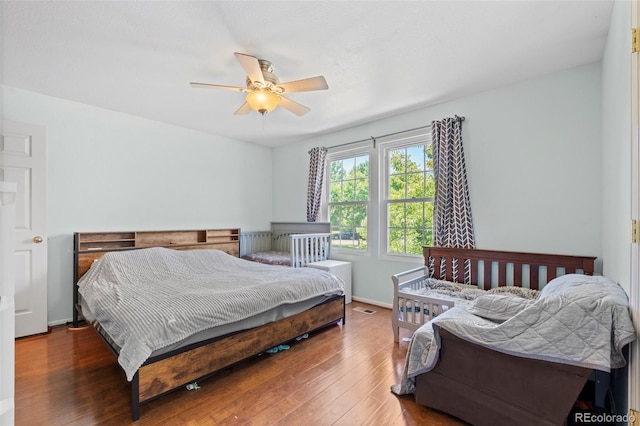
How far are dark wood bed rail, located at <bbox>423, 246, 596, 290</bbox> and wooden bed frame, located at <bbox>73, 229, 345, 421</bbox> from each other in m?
1.23

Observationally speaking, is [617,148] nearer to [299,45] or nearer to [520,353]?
[520,353]

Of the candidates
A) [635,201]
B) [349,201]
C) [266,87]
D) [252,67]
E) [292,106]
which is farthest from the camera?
[349,201]

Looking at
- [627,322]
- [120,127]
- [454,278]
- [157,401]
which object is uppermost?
[120,127]

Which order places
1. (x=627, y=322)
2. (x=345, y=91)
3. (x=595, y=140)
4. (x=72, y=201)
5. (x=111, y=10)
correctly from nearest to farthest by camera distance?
(x=627, y=322)
(x=111, y=10)
(x=595, y=140)
(x=345, y=91)
(x=72, y=201)

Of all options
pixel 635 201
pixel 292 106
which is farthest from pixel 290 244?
pixel 635 201

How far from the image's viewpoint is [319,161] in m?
4.61

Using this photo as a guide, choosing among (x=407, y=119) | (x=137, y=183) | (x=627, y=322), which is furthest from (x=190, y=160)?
(x=627, y=322)

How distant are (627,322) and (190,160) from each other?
187 inches

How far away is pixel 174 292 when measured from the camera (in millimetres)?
2432

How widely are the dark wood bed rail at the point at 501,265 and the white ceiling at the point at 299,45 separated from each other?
1748mm

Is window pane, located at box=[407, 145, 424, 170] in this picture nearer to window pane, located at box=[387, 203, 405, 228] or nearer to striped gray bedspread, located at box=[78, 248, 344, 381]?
window pane, located at box=[387, 203, 405, 228]

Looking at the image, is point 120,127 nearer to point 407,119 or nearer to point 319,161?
point 319,161

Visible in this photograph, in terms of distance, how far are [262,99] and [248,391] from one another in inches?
87.8

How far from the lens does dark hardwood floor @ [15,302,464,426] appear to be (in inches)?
67.4
